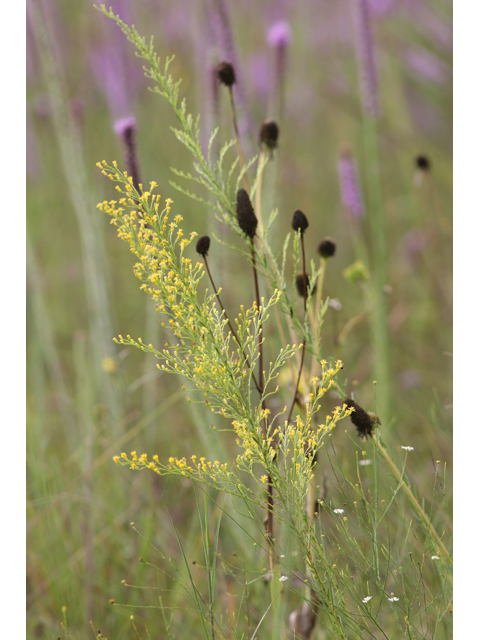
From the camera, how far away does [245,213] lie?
1.93 ft

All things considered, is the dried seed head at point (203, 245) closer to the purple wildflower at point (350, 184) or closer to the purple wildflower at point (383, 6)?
the purple wildflower at point (350, 184)

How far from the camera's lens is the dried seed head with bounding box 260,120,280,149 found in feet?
2.26

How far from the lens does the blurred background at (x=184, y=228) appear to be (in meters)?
1.00

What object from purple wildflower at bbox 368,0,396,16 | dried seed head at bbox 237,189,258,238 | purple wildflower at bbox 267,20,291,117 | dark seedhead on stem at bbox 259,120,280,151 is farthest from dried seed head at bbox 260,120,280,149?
purple wildflower at bbox 368,0,396,16

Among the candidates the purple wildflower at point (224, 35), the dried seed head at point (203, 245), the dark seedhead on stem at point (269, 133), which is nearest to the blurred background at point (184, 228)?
the purple wildflower at point (224, 35)

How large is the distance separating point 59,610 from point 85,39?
1.78 meters

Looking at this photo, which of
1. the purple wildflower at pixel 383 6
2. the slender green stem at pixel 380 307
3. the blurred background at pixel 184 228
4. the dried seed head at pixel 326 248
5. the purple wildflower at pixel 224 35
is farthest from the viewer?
the purple wildflower at pixel 383 6

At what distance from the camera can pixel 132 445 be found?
128 centimetres

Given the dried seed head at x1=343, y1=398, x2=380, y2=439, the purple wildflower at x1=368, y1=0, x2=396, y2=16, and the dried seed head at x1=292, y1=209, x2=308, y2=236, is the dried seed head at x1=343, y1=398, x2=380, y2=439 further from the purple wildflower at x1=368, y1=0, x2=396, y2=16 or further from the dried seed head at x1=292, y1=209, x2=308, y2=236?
the purple wildflower at x1=368, y1=0, x2=396, y2=16

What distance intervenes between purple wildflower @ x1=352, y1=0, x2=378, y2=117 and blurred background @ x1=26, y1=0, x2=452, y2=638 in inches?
0.7

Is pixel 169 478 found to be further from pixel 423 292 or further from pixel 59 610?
pixel 423 292

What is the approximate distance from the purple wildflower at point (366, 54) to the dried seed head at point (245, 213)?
596 mm

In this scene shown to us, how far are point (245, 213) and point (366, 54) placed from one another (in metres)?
0.65
